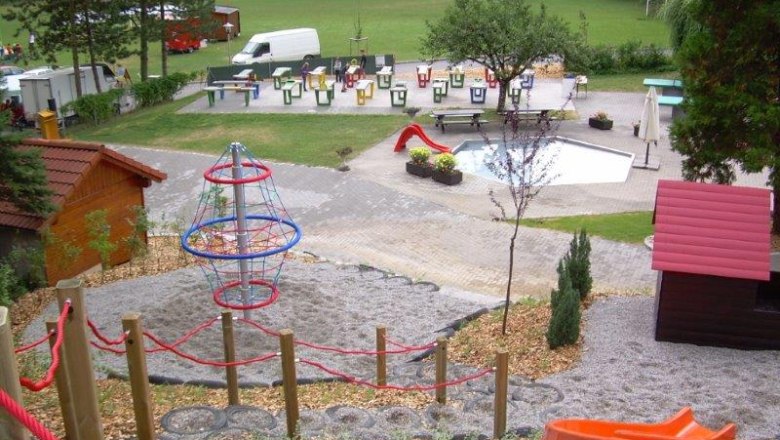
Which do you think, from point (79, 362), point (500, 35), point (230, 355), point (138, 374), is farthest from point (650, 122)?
point (79, 362)

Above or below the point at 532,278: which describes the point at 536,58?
above

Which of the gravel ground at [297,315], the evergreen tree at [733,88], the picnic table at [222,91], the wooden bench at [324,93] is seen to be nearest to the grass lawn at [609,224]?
the evergreen tree at [733,88]

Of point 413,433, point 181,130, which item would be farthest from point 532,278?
point 181,130

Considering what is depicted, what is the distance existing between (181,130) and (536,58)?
12.9 m

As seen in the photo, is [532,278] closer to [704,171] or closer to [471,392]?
[704,171]

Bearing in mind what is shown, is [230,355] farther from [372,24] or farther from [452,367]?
[372,24]

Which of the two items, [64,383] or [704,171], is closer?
[64,383]

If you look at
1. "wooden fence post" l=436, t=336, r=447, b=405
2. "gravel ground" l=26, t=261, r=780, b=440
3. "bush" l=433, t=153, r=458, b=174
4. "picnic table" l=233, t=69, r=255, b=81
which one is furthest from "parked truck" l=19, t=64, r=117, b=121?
"wooden fence post" l=436, t=336, r=447, b=405

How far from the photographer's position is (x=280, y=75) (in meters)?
37.5

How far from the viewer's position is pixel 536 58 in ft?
93.4

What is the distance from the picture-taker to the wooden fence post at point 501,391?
8.25 metres

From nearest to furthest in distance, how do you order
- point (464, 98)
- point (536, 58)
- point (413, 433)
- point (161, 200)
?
point (413, 433)
point (161, 200)
point (536, 58)
point (464, 98)

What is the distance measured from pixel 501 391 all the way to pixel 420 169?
1502 centimetres

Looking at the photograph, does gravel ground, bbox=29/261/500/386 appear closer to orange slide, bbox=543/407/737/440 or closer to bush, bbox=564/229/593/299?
bush, bbox=564/229/593/299
